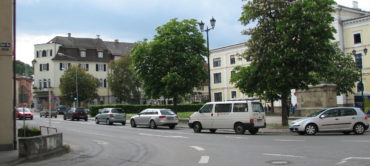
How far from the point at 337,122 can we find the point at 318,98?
15105 millimetres

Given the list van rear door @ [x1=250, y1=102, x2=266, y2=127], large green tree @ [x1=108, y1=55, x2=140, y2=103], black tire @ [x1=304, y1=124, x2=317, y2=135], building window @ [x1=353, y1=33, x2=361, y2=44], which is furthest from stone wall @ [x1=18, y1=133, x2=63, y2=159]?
large green tree @ [x1=108, y1=55, x2=140, y2=103]

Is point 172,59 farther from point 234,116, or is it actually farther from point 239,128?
point 239,128

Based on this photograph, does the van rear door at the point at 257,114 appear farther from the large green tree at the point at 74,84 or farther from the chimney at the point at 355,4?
the chimney at the point at 355,4

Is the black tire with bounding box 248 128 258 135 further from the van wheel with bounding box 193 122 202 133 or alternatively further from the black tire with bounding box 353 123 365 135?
the black tire with bounding box 353 123 365 135

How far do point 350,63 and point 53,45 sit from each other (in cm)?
5908

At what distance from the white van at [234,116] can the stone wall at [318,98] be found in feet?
46.0

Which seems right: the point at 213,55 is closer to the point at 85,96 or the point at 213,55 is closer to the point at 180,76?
the point at 85,96

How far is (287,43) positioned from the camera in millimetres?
24766

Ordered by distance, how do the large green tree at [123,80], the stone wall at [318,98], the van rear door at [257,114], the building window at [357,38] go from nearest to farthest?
the van rear door at [257,114], the stone wall at [318,98], the building window at [357,38], the large green tree at [123,80]

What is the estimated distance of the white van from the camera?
22.5 m

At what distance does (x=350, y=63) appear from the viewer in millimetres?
48938

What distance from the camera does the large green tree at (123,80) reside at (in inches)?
2857

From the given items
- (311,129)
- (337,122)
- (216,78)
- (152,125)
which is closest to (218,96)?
(216,78)

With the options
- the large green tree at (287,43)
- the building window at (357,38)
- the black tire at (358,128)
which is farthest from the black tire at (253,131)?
the building window at (357,38)
